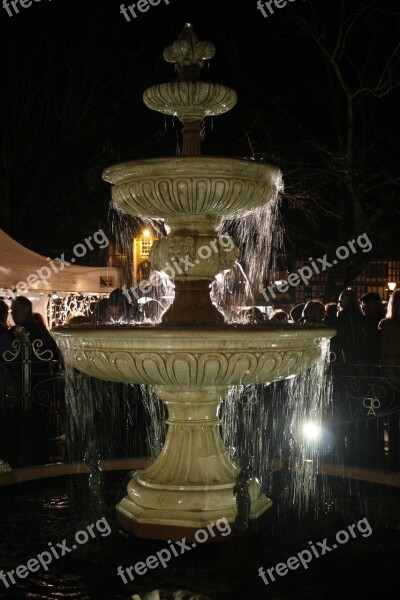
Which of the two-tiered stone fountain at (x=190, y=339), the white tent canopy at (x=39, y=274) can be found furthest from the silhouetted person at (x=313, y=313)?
the white tent canopy at (x=39, y=274)

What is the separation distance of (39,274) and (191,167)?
739cm

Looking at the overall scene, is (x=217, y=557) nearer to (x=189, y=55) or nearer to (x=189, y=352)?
(x=189, y=352)

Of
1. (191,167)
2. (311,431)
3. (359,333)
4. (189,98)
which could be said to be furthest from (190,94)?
(311,431)

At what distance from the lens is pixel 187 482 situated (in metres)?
5.70

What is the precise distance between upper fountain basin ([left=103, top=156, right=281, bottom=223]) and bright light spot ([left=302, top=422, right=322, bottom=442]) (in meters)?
2.81

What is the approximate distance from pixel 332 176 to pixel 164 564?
16320mm

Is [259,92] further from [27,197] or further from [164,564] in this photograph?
[164,564]

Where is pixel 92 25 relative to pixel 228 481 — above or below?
above

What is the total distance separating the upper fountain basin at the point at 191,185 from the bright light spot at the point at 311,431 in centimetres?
281

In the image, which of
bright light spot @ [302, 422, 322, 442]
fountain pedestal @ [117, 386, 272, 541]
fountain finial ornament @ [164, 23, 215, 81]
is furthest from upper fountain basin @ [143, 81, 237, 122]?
bright light spot @ [302, 422, 322, 442]

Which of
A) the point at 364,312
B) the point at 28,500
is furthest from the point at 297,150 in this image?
the point at 28,500

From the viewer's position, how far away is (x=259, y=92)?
67.7ft

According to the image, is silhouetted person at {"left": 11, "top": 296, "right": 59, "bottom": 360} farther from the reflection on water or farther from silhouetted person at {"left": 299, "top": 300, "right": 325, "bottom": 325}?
silhouetted person at {"left": 299, "top": 300, "right": 325, "bottom": 325}

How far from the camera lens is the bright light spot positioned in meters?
7.78
